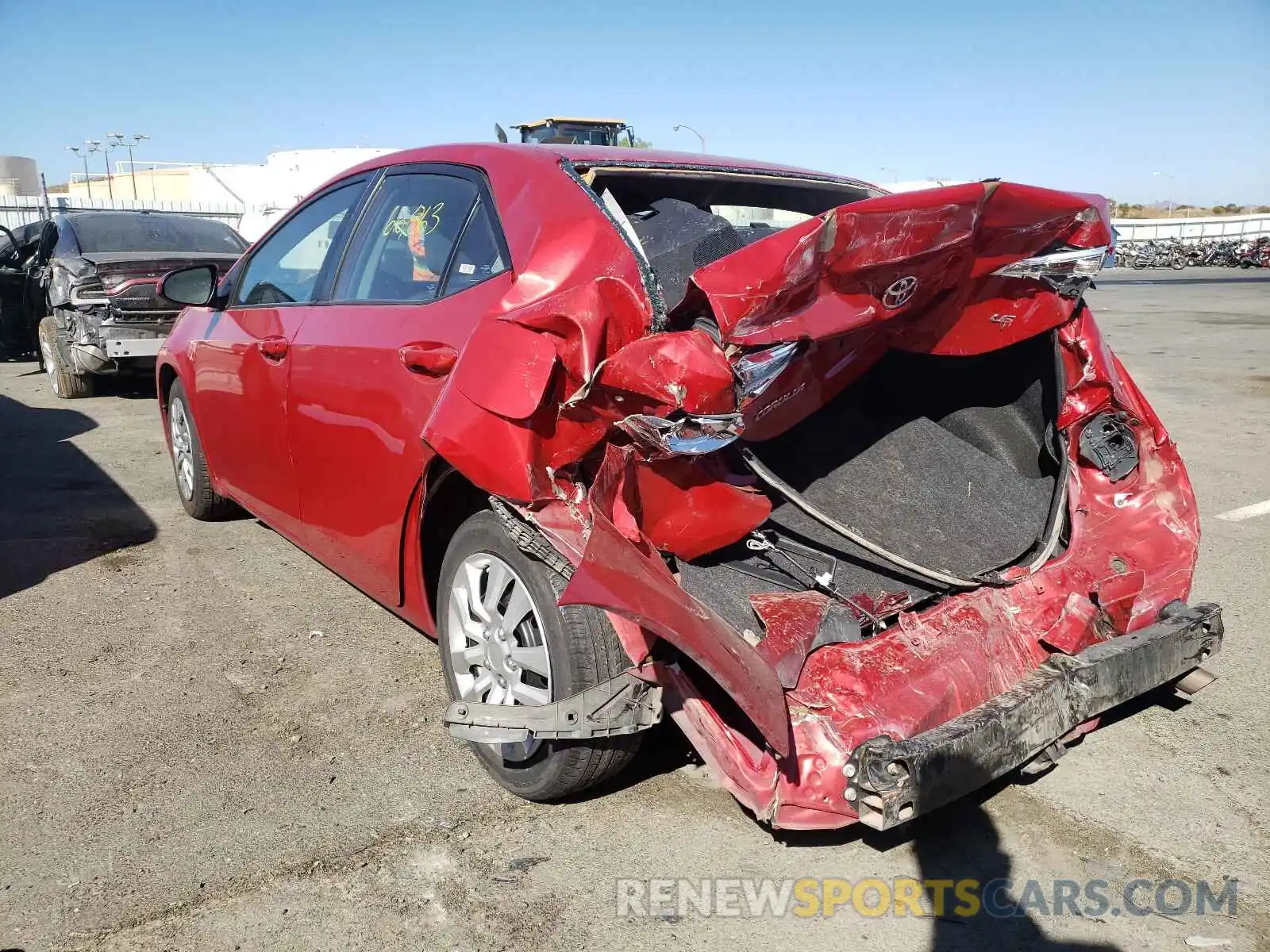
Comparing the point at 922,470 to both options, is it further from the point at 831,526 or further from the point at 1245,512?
the point at 1245,512

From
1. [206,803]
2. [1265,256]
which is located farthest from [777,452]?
[1265,256]

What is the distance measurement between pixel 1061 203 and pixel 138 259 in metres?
8.51

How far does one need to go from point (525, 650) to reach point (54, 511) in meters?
4.23

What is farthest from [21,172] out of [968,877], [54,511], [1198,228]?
[1198,228]

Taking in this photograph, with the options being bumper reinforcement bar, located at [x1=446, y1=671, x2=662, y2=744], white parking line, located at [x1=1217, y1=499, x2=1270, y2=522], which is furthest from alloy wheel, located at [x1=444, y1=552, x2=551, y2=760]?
white parking line, located at [x1=1217, y1=499, x2=1270, y2=522]

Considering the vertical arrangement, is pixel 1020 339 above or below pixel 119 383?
above

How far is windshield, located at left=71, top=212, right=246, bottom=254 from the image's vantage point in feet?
31.5

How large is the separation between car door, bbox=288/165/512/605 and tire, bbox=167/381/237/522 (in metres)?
1.63

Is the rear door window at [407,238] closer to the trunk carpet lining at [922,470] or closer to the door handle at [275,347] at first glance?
the door handle at [275,347]

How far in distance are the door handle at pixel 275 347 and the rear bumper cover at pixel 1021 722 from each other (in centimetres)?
256

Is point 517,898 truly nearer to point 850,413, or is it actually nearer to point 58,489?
point 850,413

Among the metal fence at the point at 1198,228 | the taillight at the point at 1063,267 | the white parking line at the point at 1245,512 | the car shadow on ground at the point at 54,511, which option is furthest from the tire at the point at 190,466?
the metal fence at the point at 1198,228

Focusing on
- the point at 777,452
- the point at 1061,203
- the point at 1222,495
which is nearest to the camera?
the point at 1061,203

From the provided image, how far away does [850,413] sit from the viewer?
3748mm
